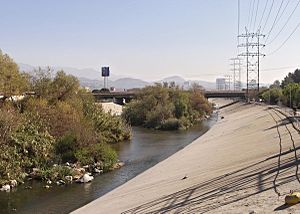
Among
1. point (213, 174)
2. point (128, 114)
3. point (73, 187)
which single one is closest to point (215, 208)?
point (213, 174)

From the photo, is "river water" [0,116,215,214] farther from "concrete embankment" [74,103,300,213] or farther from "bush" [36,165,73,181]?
"concrete embankment" [74,103,300,213]

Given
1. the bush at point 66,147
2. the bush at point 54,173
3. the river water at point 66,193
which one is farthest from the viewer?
the bush at point 66,147

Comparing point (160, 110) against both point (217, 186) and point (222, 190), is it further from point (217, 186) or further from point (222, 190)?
point (222, 190)

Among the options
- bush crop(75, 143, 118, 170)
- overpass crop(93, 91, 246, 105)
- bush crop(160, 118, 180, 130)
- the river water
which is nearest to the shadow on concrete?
the river water

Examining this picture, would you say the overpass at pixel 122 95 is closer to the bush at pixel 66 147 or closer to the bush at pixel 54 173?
the bush at pixel 66 147

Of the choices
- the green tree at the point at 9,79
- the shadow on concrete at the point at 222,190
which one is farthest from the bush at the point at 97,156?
the shadow on concrete at the point at 222,190

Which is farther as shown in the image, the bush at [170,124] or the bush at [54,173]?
the bush at [170,124]

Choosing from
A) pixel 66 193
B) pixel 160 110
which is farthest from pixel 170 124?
pixel 66 193

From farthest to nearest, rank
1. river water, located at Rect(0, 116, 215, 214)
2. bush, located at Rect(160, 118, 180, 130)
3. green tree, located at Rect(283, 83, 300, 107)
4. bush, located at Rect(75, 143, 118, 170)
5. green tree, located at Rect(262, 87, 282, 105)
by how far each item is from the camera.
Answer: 1. green tree, located at Rect(262, 87, 282, 105)
2. bush, located at Rect(160, 118, 180, 130)
3. green tree, located at Rect(283, 83, 300, 107)
4. bush, located at Rect(75, 143, 118, 170)
5. river water, located at Rect(0, 116, 215, 214)

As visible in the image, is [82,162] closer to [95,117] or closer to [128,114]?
[95,117]

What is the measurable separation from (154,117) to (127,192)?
59.8 m

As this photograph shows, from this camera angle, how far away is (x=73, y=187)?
98.8 ft

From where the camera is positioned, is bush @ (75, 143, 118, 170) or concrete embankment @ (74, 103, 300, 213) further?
bush @ (75, 143, 118, 170)

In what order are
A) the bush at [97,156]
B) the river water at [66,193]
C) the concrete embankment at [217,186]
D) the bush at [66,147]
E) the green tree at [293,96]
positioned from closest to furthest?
1. the concrete embankment at [217,186]
2. the river water at [66,193]
3. the bush at [97,156]
4. the bush at [66,147]
5. the green tree at [293,96]
